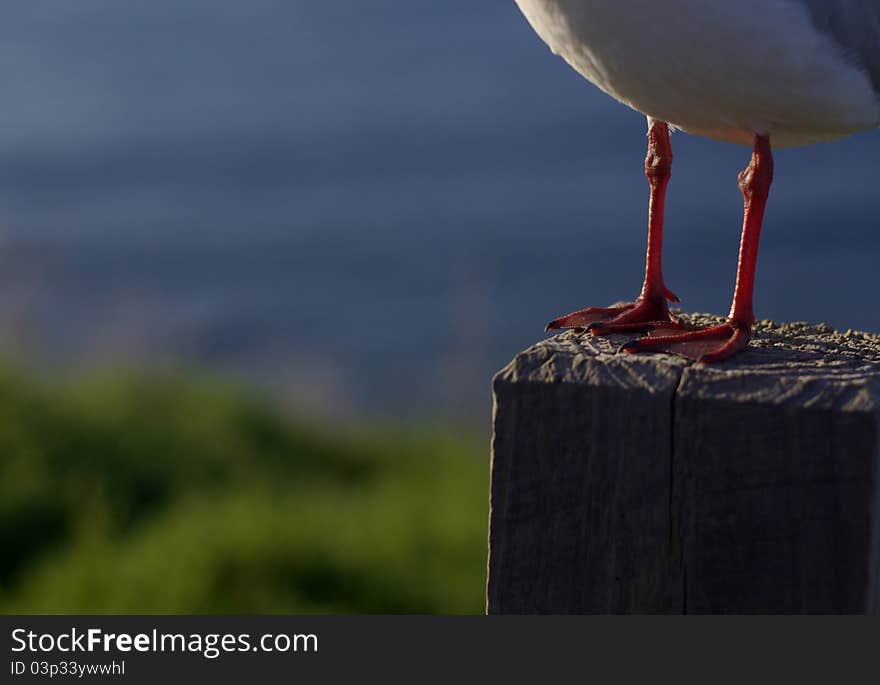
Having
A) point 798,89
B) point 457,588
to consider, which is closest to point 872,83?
point 798,89

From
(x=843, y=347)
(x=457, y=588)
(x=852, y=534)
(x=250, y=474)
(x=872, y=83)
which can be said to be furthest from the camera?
(x=250, y=474)

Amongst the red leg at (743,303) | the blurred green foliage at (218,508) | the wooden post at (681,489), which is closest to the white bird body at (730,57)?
the red leg at (743,303)

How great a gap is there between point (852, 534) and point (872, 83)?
1579 mm

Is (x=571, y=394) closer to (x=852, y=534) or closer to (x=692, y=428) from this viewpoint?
(x=692, y=428)

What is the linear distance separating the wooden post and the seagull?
0.35 m

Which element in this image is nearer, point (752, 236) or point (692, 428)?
point (692, 428)

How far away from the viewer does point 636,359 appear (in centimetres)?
282

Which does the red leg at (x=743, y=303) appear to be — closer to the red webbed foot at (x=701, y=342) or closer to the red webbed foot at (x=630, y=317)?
the red webbed foot at (x=701, y=342)

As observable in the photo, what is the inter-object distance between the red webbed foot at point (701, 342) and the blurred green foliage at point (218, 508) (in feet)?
11.7

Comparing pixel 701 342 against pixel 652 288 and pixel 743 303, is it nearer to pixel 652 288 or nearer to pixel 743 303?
pixel 743 303

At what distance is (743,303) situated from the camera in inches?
134

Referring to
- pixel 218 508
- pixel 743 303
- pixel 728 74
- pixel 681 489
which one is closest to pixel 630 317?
pixel 743 303

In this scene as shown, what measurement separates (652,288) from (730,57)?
819 millimetres

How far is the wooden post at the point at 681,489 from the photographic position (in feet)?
8.42
